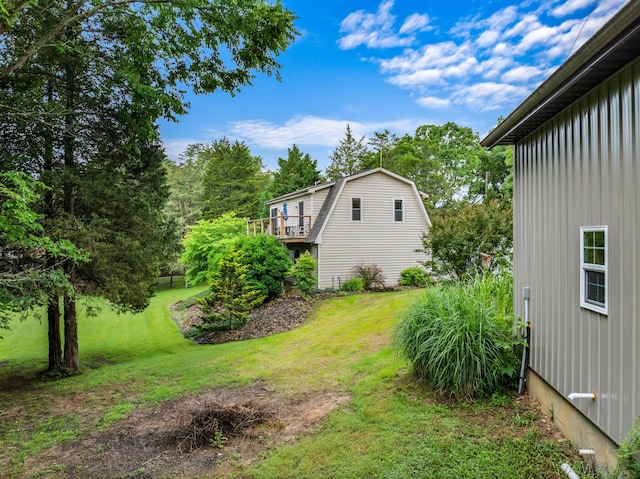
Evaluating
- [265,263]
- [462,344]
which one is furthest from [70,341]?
[462,344]

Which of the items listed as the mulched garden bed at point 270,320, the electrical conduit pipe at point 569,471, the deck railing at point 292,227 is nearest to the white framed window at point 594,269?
the electrical conduit pipe at point 569,471

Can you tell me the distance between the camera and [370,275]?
17.7 metres

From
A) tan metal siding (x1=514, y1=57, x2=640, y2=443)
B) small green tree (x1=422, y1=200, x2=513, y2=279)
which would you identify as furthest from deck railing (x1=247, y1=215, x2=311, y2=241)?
tan metal siding (x1=514, y1=57, x2=640, y2=443)

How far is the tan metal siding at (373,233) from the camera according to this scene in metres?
17.7

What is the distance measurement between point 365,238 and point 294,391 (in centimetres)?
1251

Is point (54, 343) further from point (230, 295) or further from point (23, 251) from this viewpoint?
point (230, 295)

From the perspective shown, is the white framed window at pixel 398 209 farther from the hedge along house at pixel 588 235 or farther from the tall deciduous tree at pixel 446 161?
the hedge along house at pixel 588 235

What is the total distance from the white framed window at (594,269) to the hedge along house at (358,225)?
13817 mm

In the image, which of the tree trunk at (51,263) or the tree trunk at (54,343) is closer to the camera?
the tree trunk at (51,263)

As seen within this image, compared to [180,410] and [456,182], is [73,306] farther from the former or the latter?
[456,182]

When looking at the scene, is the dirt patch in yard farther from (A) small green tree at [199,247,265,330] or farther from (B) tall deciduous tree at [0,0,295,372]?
(A) small green tree at [199,247,265,330]

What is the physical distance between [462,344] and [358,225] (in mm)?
13458

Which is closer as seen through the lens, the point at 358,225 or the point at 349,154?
the point at 358,225

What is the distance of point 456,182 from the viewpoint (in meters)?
36.5
